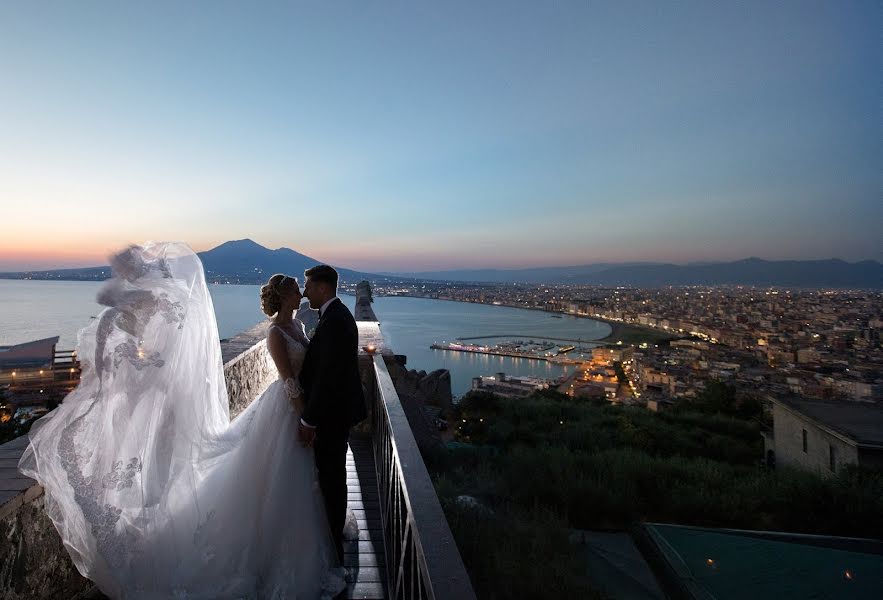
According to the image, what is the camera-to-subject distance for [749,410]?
58.4 feet

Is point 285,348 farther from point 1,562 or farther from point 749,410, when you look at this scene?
point 749,410

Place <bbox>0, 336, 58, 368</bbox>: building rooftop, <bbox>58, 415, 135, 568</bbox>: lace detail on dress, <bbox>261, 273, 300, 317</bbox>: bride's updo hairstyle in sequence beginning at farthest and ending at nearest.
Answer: <bbox>0, 336, 58, 368</bbox>: building rooftop < <bbox>261, 273, 300, 317</bbox>: bride's updo hairstyle < <bbox>58, 415, 135, 568</bbox>: lace detail on dress

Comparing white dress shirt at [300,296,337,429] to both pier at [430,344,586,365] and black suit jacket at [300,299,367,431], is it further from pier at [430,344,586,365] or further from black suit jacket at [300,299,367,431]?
pier at [430,344,586,365]

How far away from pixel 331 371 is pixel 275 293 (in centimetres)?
59

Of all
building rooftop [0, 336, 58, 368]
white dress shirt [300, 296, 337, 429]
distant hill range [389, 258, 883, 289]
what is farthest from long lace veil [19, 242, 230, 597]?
distant hill range [389, 258, 883, 289]

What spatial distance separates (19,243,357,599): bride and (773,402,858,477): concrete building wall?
9.48 metres

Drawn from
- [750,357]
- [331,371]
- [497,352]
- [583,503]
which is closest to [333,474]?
[331,371]

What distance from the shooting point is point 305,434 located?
8.13ft

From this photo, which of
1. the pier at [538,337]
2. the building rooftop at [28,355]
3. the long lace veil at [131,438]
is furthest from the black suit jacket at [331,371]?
the pier at [538,337]

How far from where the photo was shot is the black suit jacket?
242cm

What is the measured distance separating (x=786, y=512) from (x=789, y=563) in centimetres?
176

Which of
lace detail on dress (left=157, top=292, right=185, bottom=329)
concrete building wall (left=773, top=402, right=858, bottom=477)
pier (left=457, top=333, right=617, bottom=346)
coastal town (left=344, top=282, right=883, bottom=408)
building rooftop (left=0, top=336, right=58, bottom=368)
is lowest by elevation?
pier (left=457, top=333, right=617, bottom=346)

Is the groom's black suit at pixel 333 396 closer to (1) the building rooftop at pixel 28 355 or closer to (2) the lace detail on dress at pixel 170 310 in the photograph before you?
(2) the lace detail on dress at pixel 170 310

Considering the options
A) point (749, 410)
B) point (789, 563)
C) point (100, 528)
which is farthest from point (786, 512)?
point (749, 410)
